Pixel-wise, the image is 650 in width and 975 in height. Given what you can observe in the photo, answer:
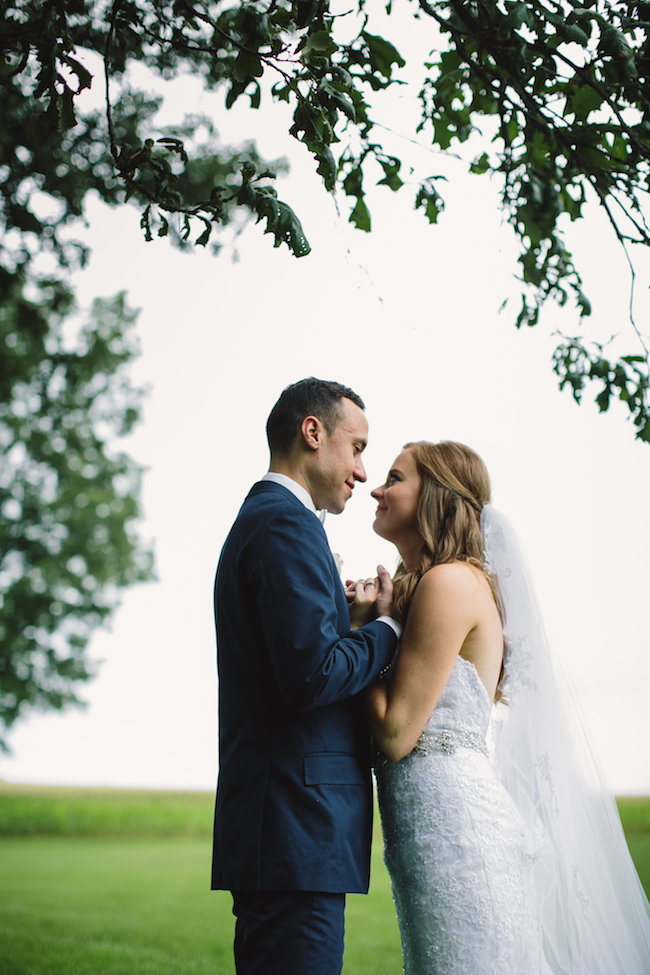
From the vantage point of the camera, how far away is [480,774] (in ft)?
9.50

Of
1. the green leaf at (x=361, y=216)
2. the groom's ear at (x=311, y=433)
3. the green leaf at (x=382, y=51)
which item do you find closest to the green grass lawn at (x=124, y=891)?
the groom's ear at (x=311, y=433)

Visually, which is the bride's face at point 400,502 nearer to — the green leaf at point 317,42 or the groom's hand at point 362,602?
the groom's hand at point 362,602

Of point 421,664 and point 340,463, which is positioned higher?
point 340,463

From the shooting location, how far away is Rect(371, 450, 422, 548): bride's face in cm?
333

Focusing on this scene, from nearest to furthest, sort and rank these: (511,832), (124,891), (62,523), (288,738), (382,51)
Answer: (288,738)
(511,832)
(382,51)
(124,891)
(62,523)

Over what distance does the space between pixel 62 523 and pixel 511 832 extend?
1661cm

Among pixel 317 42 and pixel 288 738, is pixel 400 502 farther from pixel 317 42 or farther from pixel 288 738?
pixel 317 42

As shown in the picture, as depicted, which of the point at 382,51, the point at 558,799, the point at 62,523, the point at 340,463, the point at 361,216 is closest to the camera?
the point at 340,463

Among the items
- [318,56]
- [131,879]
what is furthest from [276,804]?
[131,879]

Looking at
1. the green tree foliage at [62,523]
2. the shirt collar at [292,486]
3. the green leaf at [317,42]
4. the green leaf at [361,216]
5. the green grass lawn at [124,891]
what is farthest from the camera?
the green tree foliage at [62,523]

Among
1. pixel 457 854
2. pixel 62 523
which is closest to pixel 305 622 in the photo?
pixel 457 854

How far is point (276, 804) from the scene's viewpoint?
2.48 m

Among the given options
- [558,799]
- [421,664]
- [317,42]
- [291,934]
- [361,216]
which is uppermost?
[361,216]

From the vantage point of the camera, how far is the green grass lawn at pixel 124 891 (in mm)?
6316
